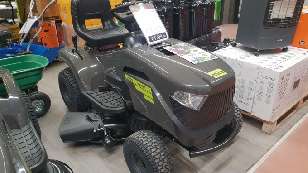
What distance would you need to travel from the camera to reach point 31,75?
7.41 ft

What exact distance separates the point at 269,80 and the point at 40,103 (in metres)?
1.92

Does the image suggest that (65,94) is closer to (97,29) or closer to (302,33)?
(97,29)

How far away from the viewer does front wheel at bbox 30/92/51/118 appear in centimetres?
238

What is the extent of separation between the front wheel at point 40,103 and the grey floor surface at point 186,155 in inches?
5.0

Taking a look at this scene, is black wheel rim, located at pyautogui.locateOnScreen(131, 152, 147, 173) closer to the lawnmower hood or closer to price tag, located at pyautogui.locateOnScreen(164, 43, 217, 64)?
the lawnmower hood

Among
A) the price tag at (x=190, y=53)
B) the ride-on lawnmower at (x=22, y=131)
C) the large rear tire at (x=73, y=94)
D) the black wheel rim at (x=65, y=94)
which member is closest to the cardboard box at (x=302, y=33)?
the price tag at (x=190, y=53)

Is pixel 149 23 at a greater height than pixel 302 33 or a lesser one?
greater

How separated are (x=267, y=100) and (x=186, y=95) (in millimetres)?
1000

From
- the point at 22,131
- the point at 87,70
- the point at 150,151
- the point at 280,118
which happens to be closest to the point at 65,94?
the point at 87,70

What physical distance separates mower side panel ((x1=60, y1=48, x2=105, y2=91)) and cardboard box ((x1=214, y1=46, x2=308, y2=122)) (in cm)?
107

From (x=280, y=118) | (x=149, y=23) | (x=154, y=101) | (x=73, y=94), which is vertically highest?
(x=149, y=23)

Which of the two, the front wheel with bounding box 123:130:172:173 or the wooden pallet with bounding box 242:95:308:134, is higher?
the front wheel with bounding box 123:130:172:173

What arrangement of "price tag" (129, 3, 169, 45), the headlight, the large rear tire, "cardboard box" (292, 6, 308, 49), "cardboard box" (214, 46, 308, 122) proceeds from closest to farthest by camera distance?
the headlight < "price tag" (129, 3, 169, 45) < "cardboard box" (214, 46, 308, 122) < the large rear tire < "cardboard box" (292, 6, 308, 49)

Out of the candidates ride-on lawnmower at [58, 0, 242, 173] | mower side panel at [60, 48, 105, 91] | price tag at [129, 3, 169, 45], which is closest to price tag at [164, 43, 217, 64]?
ride-on lawnmower at [58, 0, 242, 173]
